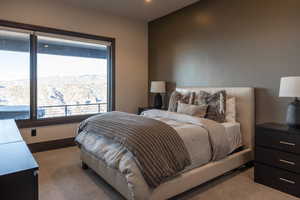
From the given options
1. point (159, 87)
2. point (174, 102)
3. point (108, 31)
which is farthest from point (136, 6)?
point (174, 102)

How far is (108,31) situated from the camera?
434cm

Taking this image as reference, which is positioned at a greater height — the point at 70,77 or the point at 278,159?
the point at 70,77

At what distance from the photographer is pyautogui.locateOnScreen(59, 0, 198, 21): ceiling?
3.75m

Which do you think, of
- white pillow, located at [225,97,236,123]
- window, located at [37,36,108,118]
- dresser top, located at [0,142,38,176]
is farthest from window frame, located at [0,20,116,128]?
white pillow, located at [225,97,236,123]

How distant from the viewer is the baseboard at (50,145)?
355 cm

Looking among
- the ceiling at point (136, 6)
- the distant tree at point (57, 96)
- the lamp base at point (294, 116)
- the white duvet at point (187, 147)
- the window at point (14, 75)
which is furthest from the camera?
the distant tree at point (57, 96)

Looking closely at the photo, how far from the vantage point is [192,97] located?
343 cm

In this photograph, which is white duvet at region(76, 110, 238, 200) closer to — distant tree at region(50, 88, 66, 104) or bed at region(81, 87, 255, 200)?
bed at region(81, 87, 255, 200)

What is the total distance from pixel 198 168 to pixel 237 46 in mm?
2144

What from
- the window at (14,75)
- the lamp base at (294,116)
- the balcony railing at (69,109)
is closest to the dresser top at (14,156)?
the window at (14,75)

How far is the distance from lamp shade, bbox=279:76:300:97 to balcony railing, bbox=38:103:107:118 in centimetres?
348

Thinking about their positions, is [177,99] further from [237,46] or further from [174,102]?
[237,46]

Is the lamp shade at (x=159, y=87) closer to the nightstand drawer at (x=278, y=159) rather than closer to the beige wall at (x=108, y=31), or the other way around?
the beige wall at (x=108, y=31)

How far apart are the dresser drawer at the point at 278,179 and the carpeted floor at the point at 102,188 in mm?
67
